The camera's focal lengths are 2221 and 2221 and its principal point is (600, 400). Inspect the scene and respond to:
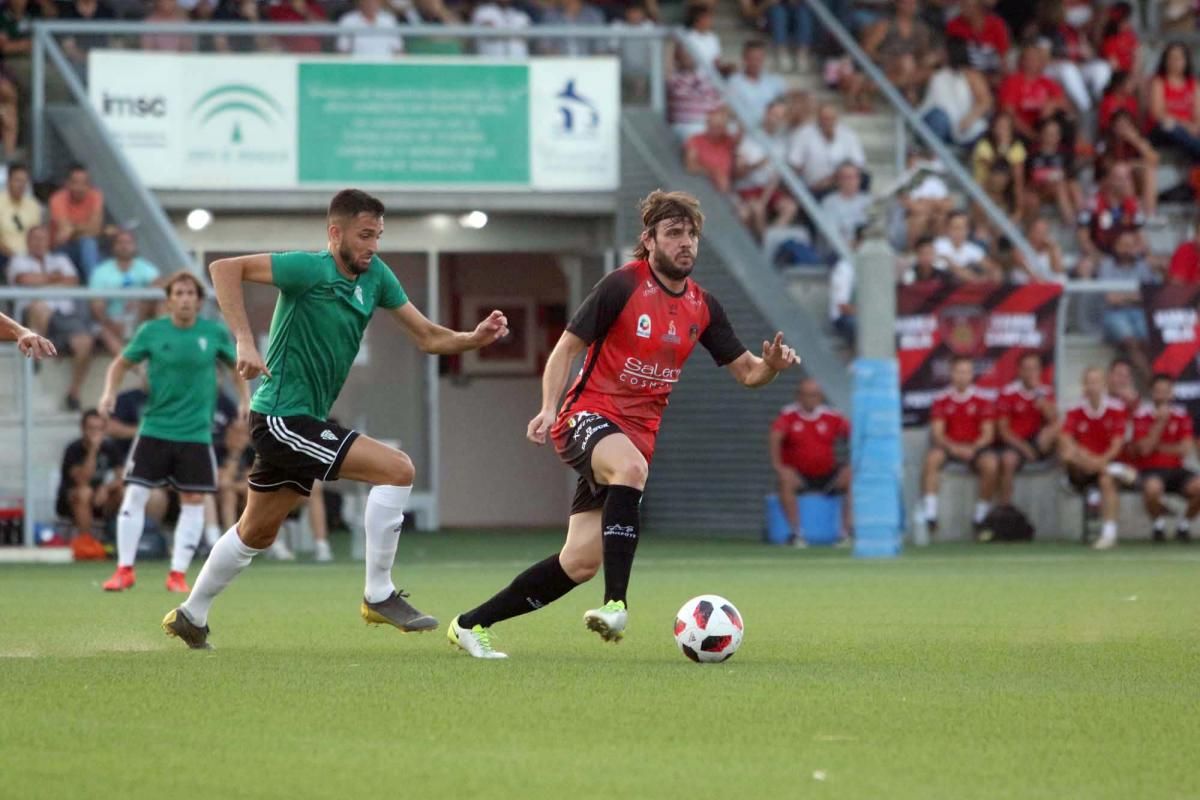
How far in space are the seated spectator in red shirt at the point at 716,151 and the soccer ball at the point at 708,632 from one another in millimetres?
13768

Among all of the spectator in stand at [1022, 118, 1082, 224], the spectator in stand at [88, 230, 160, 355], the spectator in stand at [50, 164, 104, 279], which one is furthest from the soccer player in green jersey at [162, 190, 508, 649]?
the spectator in stand at [1022, 118, 1082, 224]

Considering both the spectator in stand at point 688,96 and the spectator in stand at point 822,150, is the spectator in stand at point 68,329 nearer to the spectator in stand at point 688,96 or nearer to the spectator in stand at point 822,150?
the spectator in stand at point 688,96

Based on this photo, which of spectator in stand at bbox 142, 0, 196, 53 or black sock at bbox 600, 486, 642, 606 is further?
spectator in stand at bbox 142, 0, 196, 53

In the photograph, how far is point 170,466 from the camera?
15008 mm

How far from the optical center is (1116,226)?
24188mm

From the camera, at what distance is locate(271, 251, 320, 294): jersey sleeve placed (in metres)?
9.62

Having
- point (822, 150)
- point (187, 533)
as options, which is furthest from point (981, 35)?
point (187, 533)

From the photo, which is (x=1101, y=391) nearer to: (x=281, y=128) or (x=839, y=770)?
(x=281, y=128)

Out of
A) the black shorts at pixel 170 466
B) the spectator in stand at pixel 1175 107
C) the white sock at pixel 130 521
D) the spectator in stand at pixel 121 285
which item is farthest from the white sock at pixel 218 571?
the spectator in stand at pixel 1175 107

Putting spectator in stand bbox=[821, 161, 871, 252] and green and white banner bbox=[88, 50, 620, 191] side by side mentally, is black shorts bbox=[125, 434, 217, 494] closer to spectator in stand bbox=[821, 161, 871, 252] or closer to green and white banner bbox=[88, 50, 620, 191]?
green and white banner bbox=[88, 50, 620, 191]

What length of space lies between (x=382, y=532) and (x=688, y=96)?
14.5 meters

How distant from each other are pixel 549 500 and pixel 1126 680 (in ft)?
61.6

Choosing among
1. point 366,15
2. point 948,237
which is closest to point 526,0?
point 366,15

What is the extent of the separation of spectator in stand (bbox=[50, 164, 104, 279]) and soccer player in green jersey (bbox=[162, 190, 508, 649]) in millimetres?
11376
